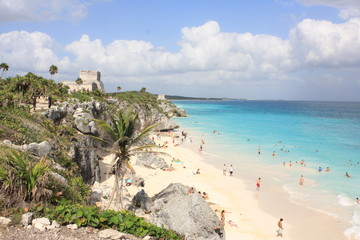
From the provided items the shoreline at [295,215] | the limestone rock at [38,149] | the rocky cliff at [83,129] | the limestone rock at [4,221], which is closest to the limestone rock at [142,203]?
the rocky cliff at [83,129]

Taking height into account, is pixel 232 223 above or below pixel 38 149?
below

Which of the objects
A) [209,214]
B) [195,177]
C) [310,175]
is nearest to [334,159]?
[310,175]

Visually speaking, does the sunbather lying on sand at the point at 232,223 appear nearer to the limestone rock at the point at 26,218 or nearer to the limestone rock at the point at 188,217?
the limestone rock at the point at 188,217

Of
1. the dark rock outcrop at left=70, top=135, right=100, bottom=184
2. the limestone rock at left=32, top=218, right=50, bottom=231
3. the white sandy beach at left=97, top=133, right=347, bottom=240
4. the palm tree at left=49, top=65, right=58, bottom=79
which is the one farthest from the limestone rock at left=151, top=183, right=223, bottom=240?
the palm tree at left=49, top=65, right=58, bottom=79

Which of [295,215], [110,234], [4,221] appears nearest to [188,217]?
[110,234]

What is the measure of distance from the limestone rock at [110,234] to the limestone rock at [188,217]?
20.3 feet

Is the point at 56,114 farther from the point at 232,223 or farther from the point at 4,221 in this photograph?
the point at 4,221

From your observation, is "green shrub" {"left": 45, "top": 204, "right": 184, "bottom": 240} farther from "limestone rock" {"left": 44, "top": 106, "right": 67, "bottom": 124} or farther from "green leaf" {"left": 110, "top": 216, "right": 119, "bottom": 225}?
"limestone rock" {"left": 44, "top": 106, "right": 67, "bottom": 124}

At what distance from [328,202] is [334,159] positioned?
20471mm

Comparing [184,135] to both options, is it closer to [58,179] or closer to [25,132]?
[25,132]

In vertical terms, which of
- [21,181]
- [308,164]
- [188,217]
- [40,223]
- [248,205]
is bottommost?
[248,205]

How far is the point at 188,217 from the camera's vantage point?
45.2 ft

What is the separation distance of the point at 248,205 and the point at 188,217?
9.68 metres

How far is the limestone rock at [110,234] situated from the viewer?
7316 millimetres
